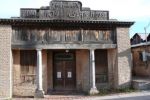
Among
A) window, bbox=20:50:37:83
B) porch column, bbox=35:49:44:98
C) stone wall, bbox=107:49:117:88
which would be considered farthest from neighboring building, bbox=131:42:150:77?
window, bbox=20:50:37:83

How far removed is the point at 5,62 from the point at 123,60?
8.61m

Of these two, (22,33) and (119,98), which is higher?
(22,33)

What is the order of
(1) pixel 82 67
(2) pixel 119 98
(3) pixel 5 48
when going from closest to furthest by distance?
(2) pixel 119 98
(3) pixel 5 48
(1) pixel 82 67

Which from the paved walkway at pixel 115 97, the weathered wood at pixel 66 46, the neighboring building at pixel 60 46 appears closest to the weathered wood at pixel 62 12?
the neighboring building at pixel 60 46

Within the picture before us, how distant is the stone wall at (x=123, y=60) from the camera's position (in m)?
21.9

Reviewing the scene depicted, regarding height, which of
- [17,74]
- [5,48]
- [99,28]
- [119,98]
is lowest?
[119,98]

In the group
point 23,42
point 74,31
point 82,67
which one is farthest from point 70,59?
point 23,42

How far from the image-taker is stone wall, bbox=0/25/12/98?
68.8 feet

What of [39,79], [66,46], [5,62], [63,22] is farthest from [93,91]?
[5,62]

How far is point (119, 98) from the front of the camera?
1831 centimetres

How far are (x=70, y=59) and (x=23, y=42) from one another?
423 centimetres

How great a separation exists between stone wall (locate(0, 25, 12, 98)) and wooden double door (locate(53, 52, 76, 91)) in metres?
3.92

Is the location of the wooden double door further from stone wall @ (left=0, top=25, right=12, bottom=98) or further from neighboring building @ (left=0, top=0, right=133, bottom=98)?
stone wall @ (left=0, top=25, right=12, bottom=98)

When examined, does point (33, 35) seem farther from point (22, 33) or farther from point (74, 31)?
point (74, 31)
